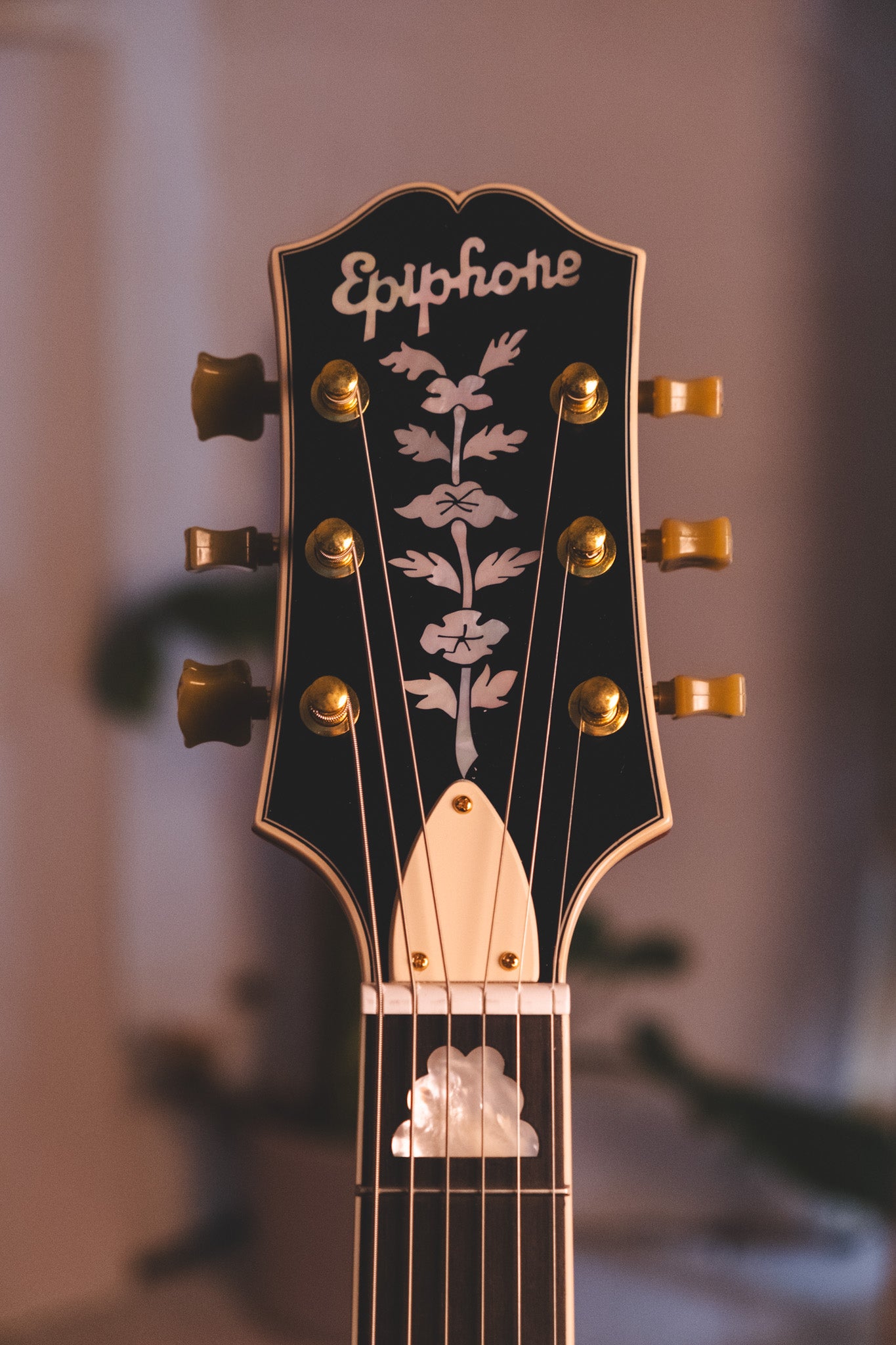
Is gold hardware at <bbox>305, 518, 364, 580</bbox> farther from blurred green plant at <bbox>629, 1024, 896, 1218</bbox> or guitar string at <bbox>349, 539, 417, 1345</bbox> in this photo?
blurred green plant at <bbox>629, 1024, 896, 1218</bbox>

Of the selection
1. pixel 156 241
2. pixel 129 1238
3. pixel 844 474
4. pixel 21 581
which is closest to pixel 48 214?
pixel 156 241

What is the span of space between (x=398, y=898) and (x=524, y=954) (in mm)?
79

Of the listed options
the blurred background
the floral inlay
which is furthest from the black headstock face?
the blurred background

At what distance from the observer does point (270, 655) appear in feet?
3.14

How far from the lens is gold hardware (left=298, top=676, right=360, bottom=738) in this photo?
0.58 m

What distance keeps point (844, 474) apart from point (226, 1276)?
95 centimetres

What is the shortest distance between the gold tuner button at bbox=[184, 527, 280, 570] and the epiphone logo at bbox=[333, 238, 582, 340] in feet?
0.48

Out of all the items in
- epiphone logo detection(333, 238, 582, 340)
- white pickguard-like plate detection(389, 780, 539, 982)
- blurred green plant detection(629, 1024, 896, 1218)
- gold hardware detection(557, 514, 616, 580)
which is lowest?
blurred green plant detection(629, 1024, 896, 1218)

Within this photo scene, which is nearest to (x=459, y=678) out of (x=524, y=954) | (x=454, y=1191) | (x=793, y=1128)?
(x=524, y=954)

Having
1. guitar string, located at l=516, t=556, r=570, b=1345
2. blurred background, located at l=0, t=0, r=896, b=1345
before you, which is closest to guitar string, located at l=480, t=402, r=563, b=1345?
guitar string, located at l=516, t=556, r=570, b=1345

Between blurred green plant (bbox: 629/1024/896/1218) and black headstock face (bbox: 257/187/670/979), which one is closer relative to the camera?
black headstock face (bbox: 257/187/670/979)

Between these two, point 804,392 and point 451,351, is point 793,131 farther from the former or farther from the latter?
point 451,351

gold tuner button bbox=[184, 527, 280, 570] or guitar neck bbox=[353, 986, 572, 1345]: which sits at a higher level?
gold tuner button bbox=[184, 527, 280, 570]

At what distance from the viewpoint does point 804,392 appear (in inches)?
38.5
